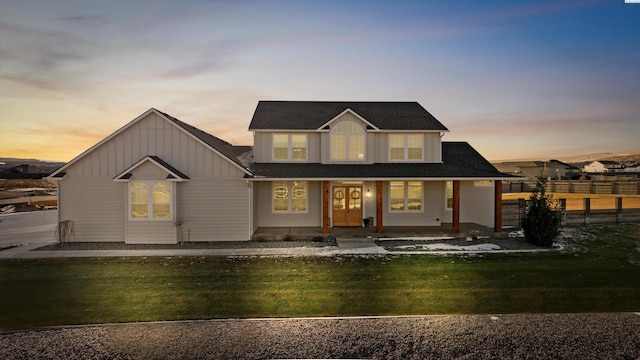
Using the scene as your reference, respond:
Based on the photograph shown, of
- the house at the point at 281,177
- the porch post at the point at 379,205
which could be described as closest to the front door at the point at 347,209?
the house at the point at 281,177

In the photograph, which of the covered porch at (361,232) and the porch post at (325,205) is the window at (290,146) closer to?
the porch post at (325,205)

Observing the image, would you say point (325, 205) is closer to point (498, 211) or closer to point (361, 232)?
point (361, 232)

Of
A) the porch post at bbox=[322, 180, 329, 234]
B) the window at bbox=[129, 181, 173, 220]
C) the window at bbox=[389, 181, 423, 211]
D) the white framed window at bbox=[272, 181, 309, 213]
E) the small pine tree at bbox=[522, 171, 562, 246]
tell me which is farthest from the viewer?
the window at bbox=[389, 181, 423, 211]

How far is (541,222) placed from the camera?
15.0m

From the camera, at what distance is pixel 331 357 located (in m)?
5.60

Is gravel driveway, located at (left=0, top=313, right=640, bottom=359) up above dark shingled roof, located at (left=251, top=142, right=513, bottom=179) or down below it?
below

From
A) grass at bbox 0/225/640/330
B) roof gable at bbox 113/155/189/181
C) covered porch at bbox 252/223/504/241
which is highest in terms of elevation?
roof gable at bbox 113/155/189/181

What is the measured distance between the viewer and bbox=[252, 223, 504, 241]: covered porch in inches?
639

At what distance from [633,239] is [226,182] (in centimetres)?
1981

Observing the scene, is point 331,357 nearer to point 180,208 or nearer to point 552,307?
point 552,307

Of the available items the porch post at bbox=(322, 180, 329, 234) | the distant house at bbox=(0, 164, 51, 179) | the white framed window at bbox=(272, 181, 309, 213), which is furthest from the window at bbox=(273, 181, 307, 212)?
the distant house at bbox=(0, 164, 51, 179)

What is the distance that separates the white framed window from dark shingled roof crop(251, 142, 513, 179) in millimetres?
1131

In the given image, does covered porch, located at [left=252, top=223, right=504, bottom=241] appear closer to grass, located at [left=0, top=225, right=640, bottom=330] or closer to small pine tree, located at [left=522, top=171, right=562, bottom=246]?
small pine tree, located at [left=522, top=171, right=562, bottom=246]

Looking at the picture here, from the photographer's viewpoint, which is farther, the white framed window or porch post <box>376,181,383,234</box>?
the white framed window
